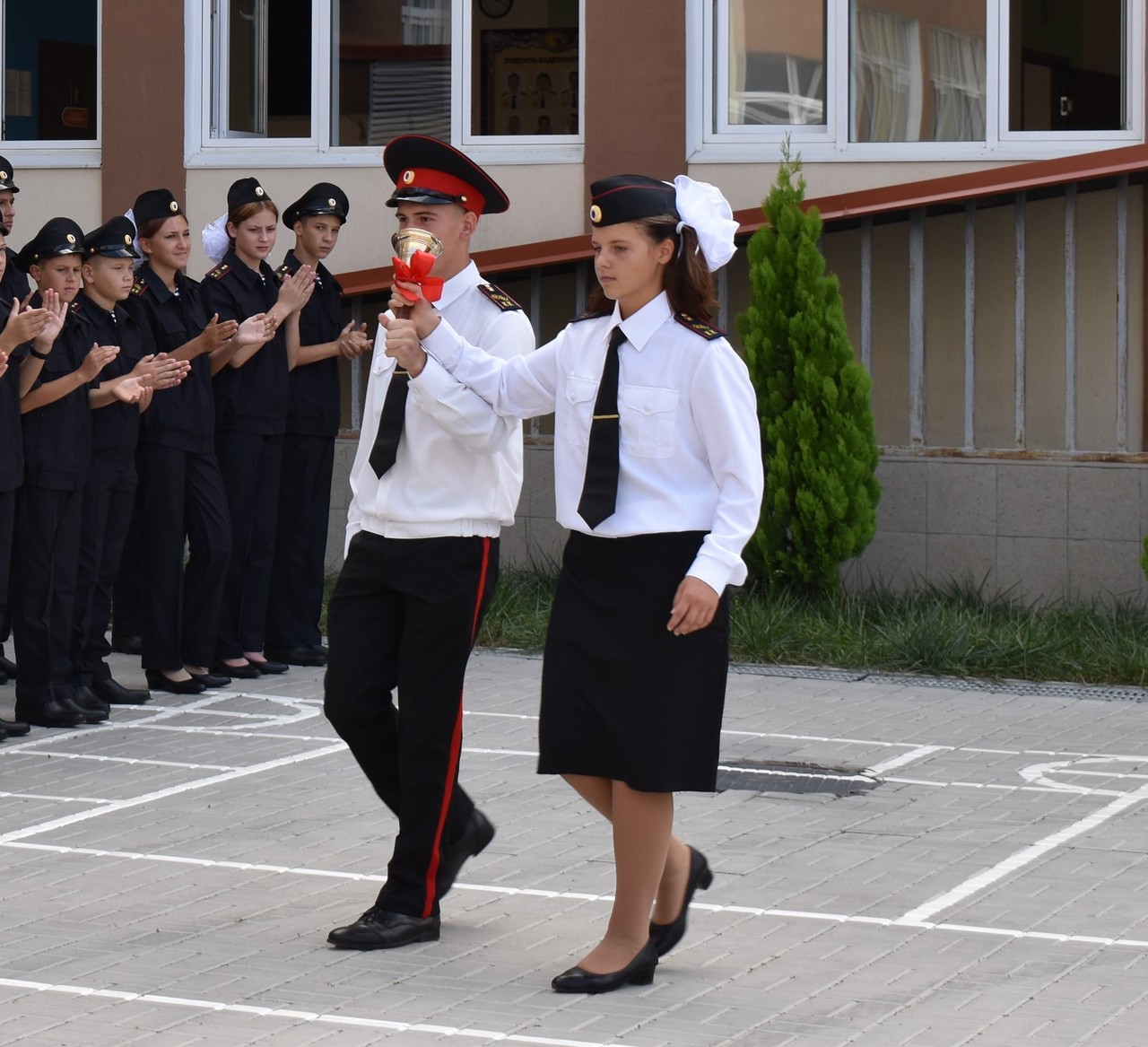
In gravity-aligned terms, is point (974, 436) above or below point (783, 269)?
below

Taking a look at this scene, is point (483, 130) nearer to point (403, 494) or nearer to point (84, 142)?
point (84, 142)

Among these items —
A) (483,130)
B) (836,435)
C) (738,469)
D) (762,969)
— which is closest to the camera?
(738,469)

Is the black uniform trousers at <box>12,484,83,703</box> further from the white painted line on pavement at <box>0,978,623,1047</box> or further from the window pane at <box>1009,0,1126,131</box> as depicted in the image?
the window pane at <box>1009,0,1126,131</box>

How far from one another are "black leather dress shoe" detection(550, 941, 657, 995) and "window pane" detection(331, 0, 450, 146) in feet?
32.6

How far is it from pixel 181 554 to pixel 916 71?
6128 millimetres

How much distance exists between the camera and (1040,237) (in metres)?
12.5

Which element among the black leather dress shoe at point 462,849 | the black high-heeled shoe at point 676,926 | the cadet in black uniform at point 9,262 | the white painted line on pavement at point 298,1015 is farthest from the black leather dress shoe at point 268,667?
the black high-heeled shoe at point 676,926

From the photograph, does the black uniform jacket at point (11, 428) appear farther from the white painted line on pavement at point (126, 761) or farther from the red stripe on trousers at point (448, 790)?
the red stripe on trousers at point (448, 790)

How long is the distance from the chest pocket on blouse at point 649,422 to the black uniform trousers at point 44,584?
169 inches

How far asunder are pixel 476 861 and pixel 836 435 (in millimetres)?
5827

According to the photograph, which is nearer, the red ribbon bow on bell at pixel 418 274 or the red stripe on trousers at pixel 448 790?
the red ribbon bow on bell at pixel 418 274

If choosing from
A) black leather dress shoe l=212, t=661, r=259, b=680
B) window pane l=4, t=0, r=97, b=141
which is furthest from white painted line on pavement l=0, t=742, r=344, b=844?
window pane l=4, t=0, r=97, b=141

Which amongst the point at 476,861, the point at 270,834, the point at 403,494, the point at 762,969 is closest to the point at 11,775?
the point at 270,834

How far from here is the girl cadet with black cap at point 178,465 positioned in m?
9.58
